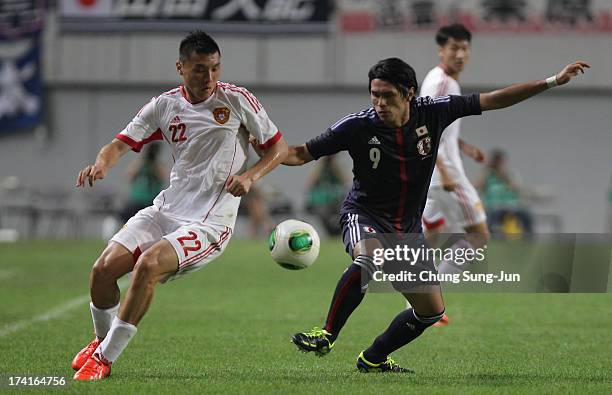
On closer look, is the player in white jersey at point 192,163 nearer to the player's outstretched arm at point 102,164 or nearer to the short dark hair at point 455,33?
the player's outstretched arm at point 102,164

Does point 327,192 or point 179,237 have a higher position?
point 179,237

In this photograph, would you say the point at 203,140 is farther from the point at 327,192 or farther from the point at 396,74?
the point at 327,192

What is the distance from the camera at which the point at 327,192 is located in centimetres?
2717

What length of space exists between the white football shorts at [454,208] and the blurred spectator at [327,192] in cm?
1576

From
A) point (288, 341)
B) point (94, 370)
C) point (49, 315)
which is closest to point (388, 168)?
point (94, 370)

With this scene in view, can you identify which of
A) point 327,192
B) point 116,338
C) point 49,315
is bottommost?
point 327,192

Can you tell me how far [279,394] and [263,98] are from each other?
26589mm

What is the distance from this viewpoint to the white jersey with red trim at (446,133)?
10273 millimetres

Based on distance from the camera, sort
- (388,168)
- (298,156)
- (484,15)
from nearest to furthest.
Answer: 1. (388,168)
2. (298,156)
3. (484,15)

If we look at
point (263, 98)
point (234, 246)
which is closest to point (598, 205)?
point (263, 98)

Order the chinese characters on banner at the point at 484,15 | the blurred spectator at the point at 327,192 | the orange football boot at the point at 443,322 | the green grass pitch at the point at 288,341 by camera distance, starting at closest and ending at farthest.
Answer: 1. the green grass pitch at the point at 288,341
2. the orange football boot at the point at 443,322
3. the blurred spectator at the point at 327,192
4. the chinese characters on banner at the point at 484,15

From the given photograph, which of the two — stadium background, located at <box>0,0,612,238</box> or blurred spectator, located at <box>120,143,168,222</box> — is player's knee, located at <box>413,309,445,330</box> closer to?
blurred spectator, located at <box>120,143,168,222</box>

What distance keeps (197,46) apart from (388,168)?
4.75ft

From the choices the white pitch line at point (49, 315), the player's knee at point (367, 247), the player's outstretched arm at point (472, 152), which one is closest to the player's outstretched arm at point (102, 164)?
the player's knee at point (367, 247)
